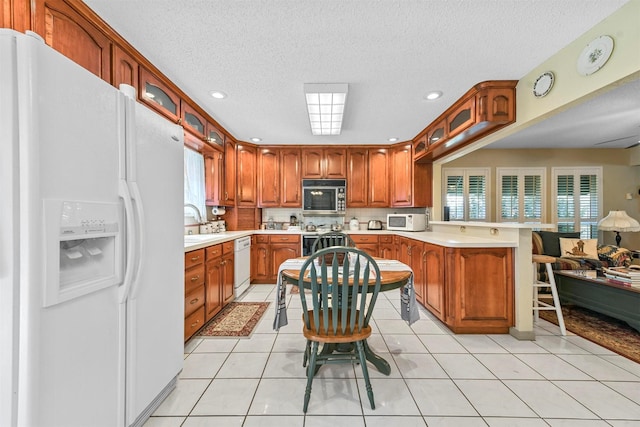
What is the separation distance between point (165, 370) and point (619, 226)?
6390mm

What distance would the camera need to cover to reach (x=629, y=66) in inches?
59.8

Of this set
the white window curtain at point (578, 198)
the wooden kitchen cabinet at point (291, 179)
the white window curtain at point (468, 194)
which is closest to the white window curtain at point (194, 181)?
the wooden kitchen cabinet at point (291, 179)

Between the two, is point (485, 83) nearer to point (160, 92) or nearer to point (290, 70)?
point (290, 70)

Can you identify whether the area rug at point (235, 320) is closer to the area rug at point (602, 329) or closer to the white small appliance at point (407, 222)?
the white small appliance at point (407, 222)

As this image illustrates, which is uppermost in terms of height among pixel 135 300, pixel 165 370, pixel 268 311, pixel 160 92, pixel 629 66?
pixel 160 92

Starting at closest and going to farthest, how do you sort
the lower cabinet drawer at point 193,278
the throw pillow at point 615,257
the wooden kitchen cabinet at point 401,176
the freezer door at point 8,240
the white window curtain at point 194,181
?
the freezer door at point 8,240 < the lower cabinet drawer at point 193,278 < the white window curtain at point 194,181 < the throw pillow at point 615,257 < the wooden kitchen cabinet at point 401,176

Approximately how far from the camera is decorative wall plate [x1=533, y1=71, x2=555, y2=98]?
6.66 ft

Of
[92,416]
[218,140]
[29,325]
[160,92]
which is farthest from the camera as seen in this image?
[218,140]

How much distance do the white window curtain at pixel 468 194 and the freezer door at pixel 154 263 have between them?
15.6 feet

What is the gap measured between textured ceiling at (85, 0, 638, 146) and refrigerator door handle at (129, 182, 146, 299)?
1.16m

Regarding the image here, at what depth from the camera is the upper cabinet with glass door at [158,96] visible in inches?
81.4

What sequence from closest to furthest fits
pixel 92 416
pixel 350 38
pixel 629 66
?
pixel 92 416
pixel 629 66
pixel 350 38

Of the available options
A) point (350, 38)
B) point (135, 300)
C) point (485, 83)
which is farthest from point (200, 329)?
point (485, 83)

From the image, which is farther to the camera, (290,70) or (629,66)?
(290,70)
